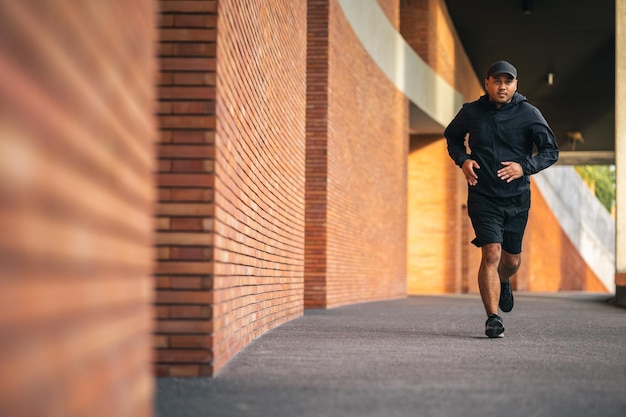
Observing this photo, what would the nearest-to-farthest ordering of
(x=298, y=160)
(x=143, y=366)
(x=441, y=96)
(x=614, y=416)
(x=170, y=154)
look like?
1. (x=143, y=366)
2. (x=614, y=416)
3. (x=170, y=154)
4. (x=298, y=160)
5. (x=441, y=96)

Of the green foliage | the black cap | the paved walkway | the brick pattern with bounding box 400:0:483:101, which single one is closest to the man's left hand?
the black cap

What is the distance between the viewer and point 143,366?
299 centimetres

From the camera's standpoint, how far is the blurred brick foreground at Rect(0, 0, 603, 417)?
1.82m

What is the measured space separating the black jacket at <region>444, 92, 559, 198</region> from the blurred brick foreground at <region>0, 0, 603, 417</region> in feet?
5.40

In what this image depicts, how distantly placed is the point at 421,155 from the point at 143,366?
73.8ft

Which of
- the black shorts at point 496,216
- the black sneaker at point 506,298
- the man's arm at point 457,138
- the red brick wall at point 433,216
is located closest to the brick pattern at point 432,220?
the red brick wall at point 433,216

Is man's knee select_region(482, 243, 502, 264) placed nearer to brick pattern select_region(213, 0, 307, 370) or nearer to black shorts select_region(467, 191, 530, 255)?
black shorts select_region(467, 191, 530, 255)

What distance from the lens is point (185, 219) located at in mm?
4793

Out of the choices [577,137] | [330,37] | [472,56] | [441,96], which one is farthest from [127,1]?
[577,137]

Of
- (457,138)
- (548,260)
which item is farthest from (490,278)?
(548,260)

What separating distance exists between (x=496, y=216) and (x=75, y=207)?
5.61 metres

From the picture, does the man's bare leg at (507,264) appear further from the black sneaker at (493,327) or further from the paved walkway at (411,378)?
the black sneaker at (493,327)

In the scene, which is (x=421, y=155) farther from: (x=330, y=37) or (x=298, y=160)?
(x=298, y=160)

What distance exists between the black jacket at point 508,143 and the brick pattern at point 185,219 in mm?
3138
